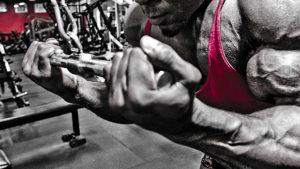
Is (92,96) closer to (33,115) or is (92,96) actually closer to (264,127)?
(264,127)

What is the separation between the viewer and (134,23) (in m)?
1.05

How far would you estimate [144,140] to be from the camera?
7.47ft

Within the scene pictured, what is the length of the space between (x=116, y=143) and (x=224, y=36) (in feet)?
5.76

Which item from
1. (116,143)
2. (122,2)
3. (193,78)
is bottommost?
(116,143)

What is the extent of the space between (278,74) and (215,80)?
0.18 m

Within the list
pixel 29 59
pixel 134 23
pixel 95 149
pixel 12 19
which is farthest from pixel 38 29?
pixel 29 59

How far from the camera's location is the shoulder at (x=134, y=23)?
1.03 meters

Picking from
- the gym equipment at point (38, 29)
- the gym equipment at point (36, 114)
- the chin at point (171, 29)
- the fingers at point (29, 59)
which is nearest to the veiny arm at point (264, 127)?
the chin at point (171, 29)

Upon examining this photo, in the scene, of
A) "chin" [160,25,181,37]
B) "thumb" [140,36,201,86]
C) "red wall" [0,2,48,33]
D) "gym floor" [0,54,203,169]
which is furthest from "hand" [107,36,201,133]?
"red wall" [0,2,48,33]

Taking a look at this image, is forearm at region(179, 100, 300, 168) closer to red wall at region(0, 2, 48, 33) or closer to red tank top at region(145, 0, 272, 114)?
red tank top at region(145, 0, 272, 114)

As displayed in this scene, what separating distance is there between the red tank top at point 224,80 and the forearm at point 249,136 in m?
0.15

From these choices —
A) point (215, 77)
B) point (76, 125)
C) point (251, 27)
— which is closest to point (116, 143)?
point (76, 125)

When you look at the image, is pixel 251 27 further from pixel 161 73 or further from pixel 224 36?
pixel 161 73

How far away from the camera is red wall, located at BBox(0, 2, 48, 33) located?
12.7 metres
